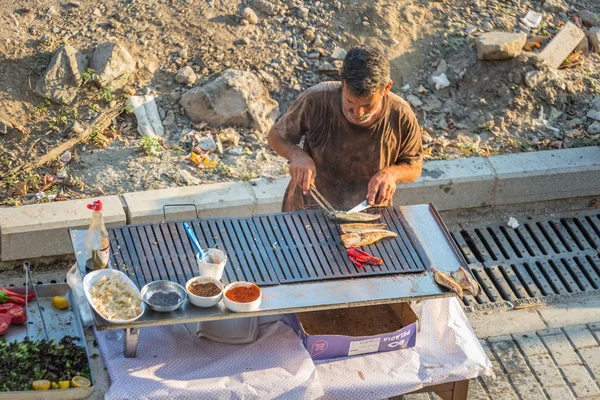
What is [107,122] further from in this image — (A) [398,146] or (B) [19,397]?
(B) [19,397]

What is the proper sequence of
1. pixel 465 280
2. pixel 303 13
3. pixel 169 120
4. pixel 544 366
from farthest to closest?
pixel 303 13 → pixel 169 120 → pixel 544 366 → pixel 465 280

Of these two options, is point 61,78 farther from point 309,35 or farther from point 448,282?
point 448,282

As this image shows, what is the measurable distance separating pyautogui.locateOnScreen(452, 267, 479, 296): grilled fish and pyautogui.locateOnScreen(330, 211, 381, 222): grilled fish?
663 mm

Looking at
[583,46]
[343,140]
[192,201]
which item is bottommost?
[192,201]

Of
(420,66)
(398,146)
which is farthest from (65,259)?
(420,66)

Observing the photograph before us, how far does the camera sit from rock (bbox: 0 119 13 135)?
7441mm

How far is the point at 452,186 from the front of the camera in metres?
7.62

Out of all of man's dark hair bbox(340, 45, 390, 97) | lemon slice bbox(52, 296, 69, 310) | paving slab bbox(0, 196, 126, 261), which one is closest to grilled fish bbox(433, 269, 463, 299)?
man's dark hair bbox(340, 45, 390, 97)

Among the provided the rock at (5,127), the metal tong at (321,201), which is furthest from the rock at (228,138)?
the metal tong at (321,201)

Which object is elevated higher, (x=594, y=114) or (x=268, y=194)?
(x=594, y=114)

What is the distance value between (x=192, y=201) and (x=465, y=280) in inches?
114

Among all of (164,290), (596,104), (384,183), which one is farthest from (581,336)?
(164,290)

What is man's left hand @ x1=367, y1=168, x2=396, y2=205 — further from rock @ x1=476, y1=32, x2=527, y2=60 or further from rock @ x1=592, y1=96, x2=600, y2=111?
rock @ x1=592, y1=96, x2=600, y2=111

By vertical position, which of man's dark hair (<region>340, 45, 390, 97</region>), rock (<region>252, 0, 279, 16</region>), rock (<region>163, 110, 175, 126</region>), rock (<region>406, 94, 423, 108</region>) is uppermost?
man's dark hair (<region>340, 45, 390, 97</region>)
